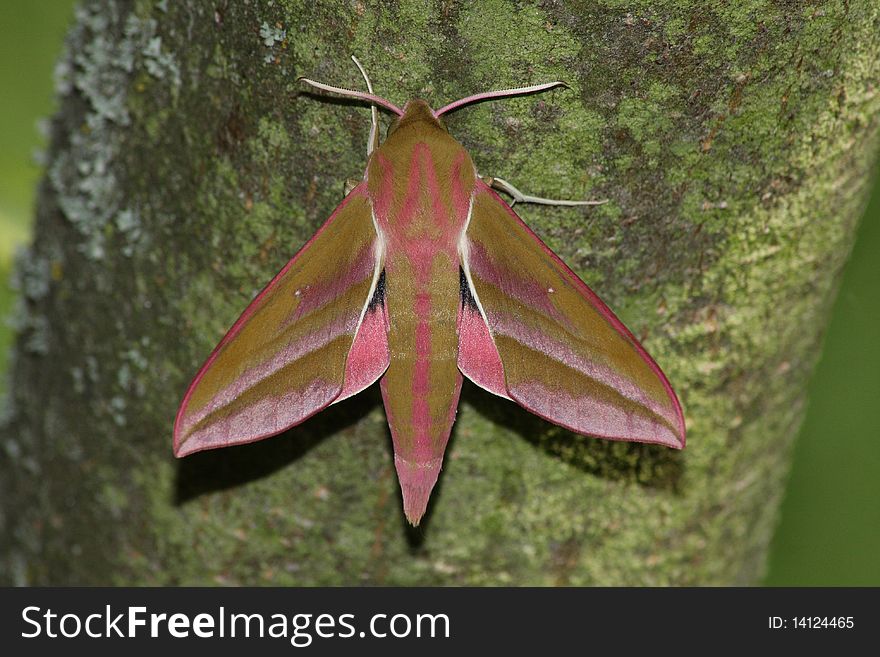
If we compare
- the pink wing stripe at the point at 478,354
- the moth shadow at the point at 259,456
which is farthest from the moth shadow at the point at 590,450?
the moth shadow at the point at 259,456

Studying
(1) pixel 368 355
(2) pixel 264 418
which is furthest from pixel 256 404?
(1) pixel 368 355

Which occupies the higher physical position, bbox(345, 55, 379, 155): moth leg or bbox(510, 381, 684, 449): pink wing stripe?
bbox(345, 55, 379, 155): moth leg

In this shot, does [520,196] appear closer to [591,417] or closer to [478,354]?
[478,354]

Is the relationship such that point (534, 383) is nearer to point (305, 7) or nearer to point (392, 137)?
point (392, 137)

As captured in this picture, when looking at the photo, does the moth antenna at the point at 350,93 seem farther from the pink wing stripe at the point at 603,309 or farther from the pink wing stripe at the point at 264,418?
the pink wing stripe at the point at 264,418

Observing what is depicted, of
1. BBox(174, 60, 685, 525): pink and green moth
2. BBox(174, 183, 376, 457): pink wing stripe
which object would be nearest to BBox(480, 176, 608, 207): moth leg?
BBox(174, 60, 685, 525): pink and green moth

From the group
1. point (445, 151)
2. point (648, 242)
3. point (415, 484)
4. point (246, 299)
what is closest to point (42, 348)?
point (246, 299)

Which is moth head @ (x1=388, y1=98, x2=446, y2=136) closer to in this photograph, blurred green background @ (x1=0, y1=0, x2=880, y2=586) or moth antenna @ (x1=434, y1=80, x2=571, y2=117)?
moth antenna @ (x1=434, y1=80, x2=571, y2=117)
